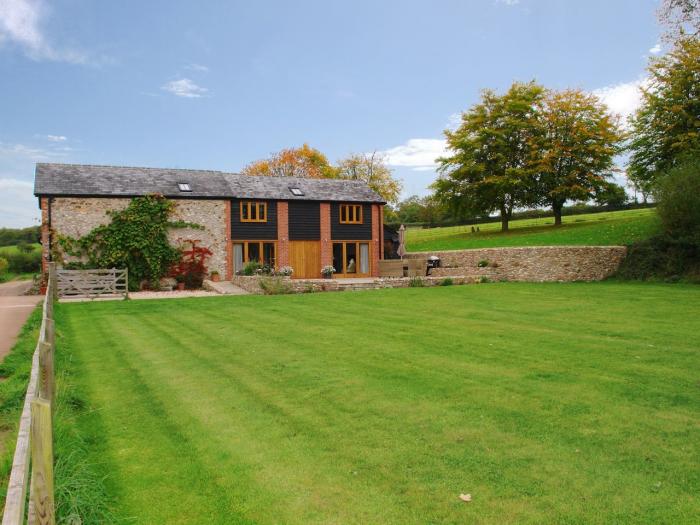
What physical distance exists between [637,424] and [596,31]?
48.0ft

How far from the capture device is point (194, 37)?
21375mm

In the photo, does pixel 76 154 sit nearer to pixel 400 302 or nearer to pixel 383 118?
pixel 383 118

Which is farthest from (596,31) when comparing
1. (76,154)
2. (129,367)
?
(76,154)

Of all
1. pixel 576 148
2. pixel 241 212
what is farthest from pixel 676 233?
pixel 241 212

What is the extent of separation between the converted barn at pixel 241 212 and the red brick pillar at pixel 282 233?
0.05m

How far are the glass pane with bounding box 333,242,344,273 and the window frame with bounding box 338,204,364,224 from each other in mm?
1371

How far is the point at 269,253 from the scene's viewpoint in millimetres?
27266

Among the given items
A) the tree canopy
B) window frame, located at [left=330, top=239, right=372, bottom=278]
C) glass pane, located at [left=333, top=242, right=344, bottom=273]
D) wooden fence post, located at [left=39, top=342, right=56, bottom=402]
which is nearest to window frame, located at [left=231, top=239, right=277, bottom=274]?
window frame, located at [left=330, top=239, right=372, bottom=278]

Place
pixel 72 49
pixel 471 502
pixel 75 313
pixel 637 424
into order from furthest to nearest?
1. pixel 72 49
2. pixel 75 313
3. pixel 637 424
4. pixel 471 502

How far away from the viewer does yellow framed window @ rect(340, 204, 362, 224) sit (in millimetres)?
28967

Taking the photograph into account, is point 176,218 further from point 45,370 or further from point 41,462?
point 41,462

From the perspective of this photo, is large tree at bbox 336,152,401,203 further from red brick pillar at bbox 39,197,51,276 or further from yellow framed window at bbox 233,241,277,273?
red brick pillar at bbox 39,197,51,276

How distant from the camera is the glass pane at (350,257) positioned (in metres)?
29.2

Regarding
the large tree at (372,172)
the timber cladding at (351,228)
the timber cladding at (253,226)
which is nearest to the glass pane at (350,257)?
the timber cladding at (351,228)
